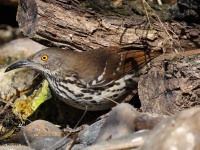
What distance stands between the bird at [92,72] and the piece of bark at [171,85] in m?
0.29

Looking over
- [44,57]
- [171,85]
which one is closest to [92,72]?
[44,57]

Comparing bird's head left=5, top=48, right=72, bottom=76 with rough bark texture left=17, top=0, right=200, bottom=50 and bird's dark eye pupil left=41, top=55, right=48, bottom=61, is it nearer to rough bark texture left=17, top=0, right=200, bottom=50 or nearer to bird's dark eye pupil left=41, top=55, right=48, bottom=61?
bird's dark eye pupil left=41, top=55, right=48, bottom=61

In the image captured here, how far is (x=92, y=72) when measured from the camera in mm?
5332

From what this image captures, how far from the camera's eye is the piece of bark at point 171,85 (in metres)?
4.78

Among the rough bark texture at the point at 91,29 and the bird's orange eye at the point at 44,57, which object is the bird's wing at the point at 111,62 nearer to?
the rough bark texture at the point at 91,29

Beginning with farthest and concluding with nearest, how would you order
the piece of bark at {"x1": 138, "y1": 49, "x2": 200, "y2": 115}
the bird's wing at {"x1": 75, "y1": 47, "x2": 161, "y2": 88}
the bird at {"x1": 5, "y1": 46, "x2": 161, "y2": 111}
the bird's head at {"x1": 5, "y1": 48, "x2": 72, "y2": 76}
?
the bird's head at {"x1": 5, "y1": 48, "x2": 72, "y2": 76}
the bird's wing at {"x1": 75, "y1": 47, "x2": 161, "y2": 88}
the bird at {"x1": 5, "y1": 46, "x2": 161, "y2": 111}
the piece of bark at {"x1": 138, "y1": 49, "x2": 200, "y2": 115}

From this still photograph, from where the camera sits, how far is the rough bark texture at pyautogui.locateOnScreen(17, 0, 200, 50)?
5.35m

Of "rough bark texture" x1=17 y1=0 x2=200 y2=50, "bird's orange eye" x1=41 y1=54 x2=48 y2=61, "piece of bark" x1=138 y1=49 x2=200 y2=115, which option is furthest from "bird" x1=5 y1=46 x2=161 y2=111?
"piece of bark" x1=138 y1=49 x2=200 y2=115

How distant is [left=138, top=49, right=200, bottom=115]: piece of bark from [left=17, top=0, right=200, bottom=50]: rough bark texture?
0.41m

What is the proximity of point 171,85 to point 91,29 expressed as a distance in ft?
3.50

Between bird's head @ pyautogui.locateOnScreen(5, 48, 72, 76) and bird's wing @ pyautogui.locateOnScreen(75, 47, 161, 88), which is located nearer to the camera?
bird's wing @ pyautogui.locateOnScreen(75, 47, 161, 88)

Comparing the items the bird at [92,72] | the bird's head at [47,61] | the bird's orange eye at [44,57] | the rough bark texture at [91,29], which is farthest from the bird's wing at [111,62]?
the bird's orange eye at [44,57]

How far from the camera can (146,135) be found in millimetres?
3498

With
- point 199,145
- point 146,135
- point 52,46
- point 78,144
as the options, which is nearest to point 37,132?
point 78,144
